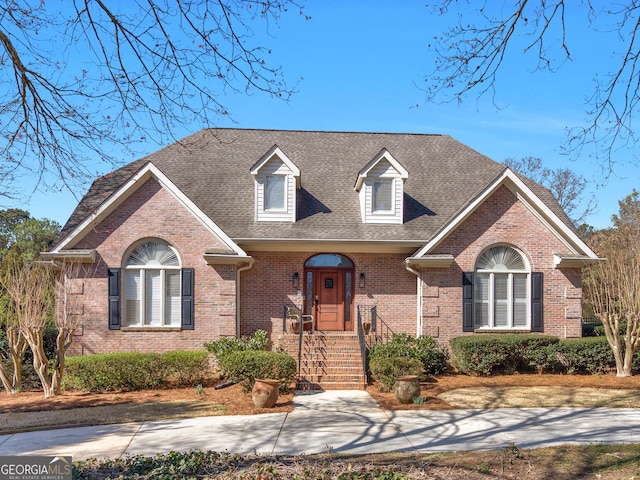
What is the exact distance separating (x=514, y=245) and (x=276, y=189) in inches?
303

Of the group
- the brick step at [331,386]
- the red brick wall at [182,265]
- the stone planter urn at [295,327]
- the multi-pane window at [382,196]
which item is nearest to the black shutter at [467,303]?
the multi-pane window at [382,196]

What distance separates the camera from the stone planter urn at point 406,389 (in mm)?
12195

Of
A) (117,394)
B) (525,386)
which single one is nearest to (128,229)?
(117,394)

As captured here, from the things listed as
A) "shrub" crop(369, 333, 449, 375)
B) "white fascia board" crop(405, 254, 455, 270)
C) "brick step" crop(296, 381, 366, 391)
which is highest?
"white fascia board" crop(405, 254, 455, 270)

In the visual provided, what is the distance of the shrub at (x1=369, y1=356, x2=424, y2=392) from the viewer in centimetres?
1362

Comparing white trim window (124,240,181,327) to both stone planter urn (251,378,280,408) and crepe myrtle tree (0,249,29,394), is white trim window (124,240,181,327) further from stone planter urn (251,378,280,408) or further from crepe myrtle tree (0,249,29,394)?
stone planter urn (251,378,280,408)

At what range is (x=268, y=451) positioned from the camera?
850 centimetres

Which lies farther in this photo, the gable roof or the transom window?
the transom window

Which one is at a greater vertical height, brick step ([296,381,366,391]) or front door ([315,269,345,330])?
front door ([315,269,345,330])

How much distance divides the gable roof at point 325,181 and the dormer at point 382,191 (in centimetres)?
35

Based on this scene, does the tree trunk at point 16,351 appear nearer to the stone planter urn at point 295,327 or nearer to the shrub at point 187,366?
the shrub at point 187,366

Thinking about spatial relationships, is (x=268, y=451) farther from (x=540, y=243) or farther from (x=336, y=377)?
(x=540, y=243)

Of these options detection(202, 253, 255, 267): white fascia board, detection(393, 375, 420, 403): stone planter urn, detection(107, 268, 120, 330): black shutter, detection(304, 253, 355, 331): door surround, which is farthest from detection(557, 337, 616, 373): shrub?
detection(107, 268, 120, 330): black shutter

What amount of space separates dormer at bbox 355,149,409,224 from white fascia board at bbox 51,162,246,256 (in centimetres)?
471
